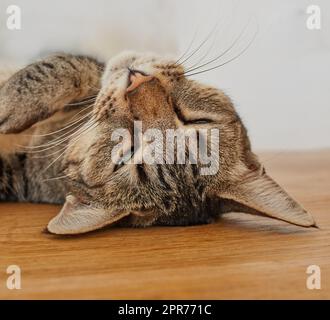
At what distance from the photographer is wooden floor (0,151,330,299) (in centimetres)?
106

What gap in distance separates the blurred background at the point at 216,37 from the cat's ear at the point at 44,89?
10.5 inches

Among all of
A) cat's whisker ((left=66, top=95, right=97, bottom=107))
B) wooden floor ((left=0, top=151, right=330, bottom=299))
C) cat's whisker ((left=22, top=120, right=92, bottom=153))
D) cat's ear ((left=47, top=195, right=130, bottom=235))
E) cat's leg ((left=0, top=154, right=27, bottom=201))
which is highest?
cat's whisker ((left=66, top=95, right=97, bottom=107))

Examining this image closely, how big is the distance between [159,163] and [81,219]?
22cm

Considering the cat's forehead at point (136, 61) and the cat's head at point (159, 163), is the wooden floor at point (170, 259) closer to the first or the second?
the cat's head at point (159, 163)

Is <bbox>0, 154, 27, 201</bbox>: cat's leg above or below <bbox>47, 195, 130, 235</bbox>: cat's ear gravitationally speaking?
above

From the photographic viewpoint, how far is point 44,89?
152 cm

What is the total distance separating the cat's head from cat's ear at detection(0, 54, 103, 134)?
14 cm

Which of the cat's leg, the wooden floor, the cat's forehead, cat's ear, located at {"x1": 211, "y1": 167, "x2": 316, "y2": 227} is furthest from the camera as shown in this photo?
the cat's leg

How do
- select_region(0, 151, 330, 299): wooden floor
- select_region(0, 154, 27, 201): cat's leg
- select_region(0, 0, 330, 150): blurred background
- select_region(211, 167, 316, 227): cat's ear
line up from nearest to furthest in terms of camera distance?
select_region(0, 151, 330, 299): wooden floor
select_region(211, 167, 316, 227): cat's ear
select_region(0, 154, 27, 201): cat's leg
select_region(0, 0, 330, 150): blurred background

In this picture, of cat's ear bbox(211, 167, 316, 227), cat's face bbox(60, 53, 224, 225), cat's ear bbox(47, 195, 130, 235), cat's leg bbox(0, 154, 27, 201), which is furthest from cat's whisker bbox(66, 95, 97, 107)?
cat's ear bbox(211, 167, 316, 227)

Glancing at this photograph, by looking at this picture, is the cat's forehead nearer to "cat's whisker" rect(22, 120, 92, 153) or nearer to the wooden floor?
"cat's whisker" rect(22, 120, 92, 153)

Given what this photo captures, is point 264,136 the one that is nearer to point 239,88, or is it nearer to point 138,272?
point 239,88

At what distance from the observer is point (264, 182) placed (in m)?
1.37
